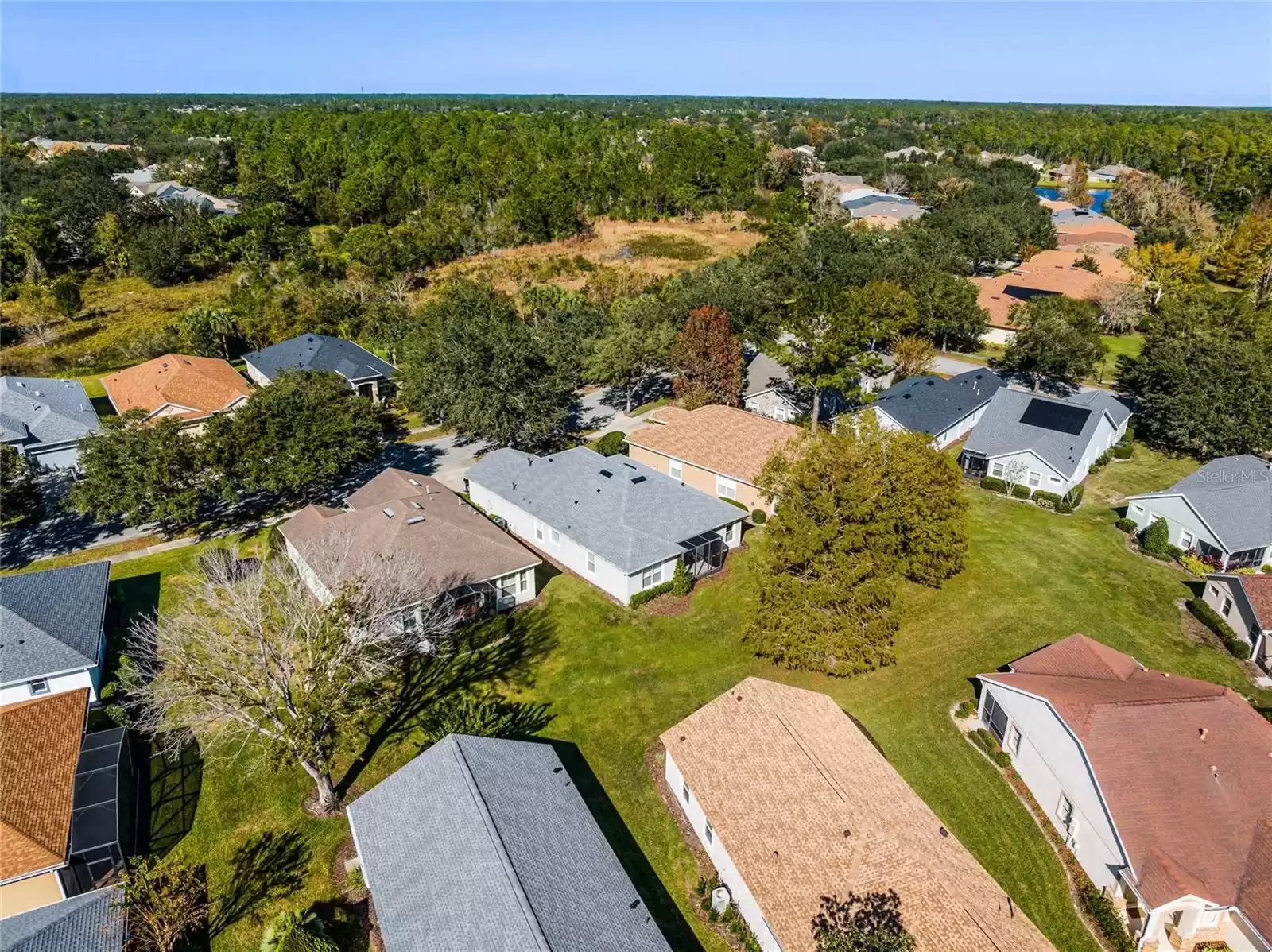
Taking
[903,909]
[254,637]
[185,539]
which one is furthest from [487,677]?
[185,539]

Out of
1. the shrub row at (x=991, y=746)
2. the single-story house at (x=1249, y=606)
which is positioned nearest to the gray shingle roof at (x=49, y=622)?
the shrub row at (x=991, y=746)

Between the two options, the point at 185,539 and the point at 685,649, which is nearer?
the point at 685,649

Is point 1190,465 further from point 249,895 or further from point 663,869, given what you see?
point 249,895

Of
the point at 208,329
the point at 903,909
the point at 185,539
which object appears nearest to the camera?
the point at 903,909

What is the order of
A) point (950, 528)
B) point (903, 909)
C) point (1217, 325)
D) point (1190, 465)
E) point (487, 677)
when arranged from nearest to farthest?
point (903, 909)
point (487, 677)
point (950, 528)
point (1190, 465)
point (1217, 325)

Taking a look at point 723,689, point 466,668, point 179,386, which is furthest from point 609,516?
point 179,386

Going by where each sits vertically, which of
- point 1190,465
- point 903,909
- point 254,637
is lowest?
point 1190,465
